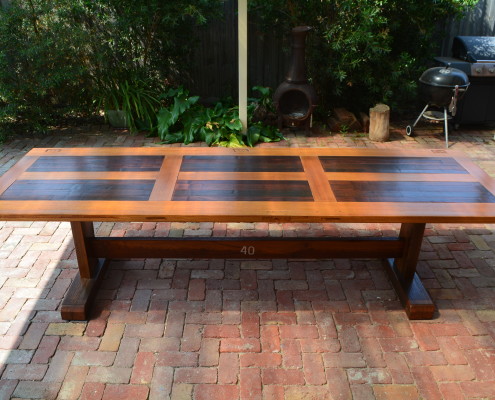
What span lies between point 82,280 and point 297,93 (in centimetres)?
382

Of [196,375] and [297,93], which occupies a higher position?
[297,93]

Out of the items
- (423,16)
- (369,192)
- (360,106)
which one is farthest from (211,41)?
(369,192)

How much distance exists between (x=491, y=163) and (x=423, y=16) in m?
2.09

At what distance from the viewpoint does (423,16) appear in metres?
5.80

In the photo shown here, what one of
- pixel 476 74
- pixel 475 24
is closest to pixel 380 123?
pixel 476 74

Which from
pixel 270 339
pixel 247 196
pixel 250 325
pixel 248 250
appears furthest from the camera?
pixel 248 250

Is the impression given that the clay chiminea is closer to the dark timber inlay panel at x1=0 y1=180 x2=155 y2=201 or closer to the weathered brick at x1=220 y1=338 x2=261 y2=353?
the dark timber inlay panel at x1=0 y1=180 x2=155 y2=201

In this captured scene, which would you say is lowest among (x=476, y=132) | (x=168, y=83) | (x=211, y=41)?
(x=476, y=132)

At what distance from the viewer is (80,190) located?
258 cm

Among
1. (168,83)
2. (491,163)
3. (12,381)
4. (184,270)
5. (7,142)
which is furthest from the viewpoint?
(168,83)

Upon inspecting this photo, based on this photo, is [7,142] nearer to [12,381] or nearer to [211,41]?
[211,41]

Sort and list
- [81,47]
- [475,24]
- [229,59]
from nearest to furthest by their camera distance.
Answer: [81,47] → [475,24] → [229,59]

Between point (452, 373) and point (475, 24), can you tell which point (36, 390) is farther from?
point (475, 24)

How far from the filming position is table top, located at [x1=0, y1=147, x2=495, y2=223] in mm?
2332
